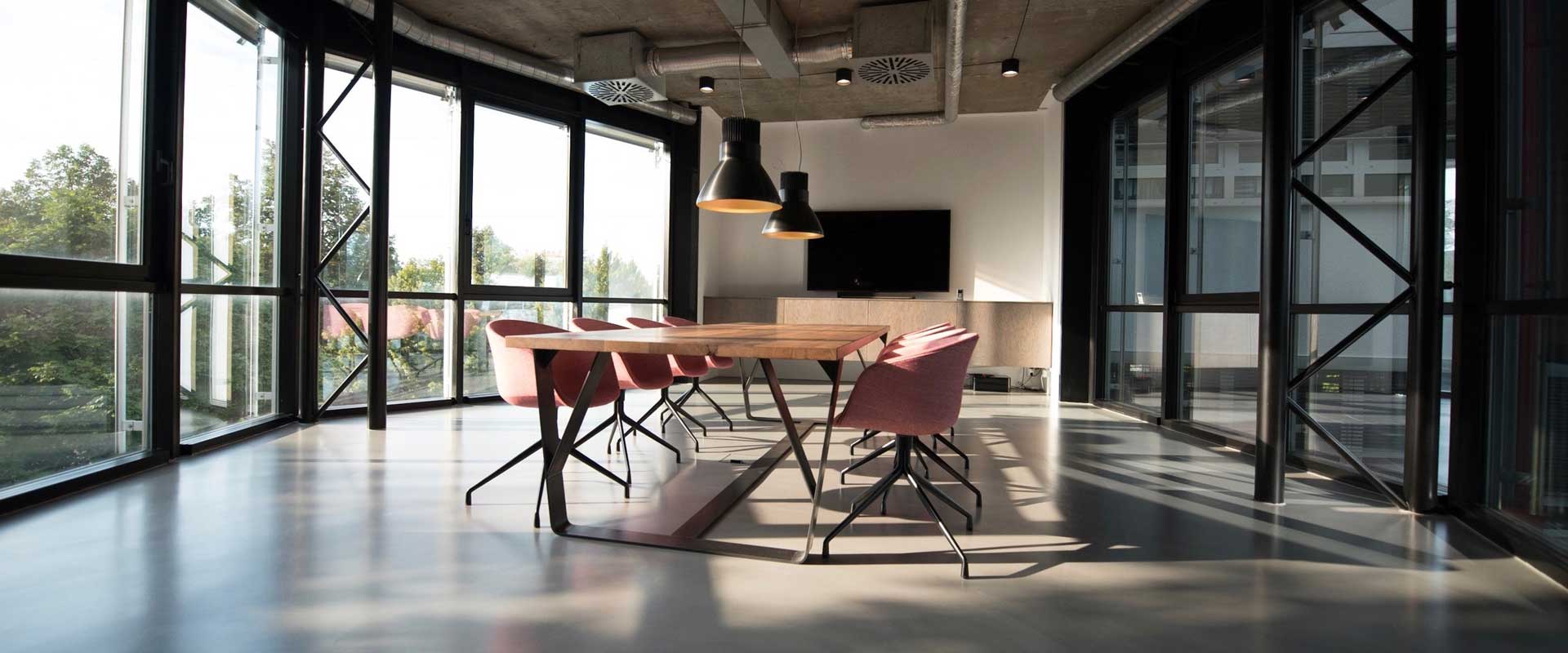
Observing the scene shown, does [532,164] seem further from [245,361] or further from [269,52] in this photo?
[245,361]

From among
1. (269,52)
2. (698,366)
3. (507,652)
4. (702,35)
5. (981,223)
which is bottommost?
(507,652)

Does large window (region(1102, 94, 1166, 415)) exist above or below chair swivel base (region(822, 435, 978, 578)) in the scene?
above

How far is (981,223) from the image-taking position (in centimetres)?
839

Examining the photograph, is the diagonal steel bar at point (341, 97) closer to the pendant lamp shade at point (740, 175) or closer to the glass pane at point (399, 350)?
the glass pane at point (399, 350)

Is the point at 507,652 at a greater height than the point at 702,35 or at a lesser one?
lesser

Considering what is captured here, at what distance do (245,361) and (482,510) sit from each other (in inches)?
114

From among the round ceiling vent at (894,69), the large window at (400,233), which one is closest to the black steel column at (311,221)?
the large window at (400,233)

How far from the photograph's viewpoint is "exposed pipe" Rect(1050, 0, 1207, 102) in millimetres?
4863

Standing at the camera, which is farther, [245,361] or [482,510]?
[245,361]

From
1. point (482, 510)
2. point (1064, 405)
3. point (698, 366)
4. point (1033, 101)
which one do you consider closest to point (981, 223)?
point (1033, 101)

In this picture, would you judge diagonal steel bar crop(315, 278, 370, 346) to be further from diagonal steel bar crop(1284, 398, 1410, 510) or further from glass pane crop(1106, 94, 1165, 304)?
glass pane crop(1106, 94, 1165, 304)

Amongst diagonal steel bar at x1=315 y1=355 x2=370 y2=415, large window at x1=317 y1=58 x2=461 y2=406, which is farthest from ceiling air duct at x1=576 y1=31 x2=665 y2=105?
diagonal steel bar at x1=315 y1=355 x2=370 y2=415

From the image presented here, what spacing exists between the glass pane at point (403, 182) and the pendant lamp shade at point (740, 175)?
2.70 meters

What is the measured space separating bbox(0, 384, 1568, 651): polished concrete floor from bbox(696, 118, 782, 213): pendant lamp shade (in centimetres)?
145
